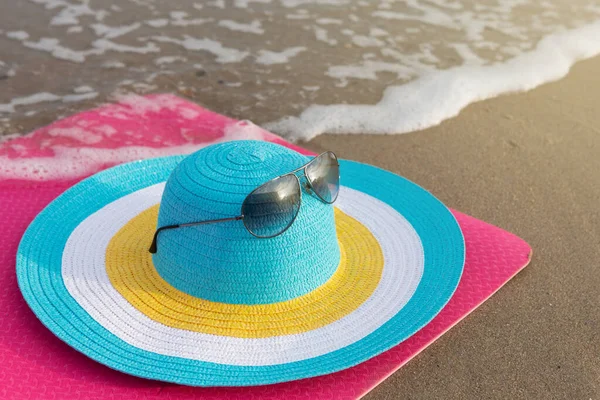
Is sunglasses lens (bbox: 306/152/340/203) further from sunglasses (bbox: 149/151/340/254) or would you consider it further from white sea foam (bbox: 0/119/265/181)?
white sea foam (bbox: 0/119/265/181)

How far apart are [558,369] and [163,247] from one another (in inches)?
53.1

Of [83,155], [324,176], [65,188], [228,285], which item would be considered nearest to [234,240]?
[228,285]

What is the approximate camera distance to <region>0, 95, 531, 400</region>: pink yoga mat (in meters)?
1.81

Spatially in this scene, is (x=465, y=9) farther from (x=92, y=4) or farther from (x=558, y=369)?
(x=558, y=369)

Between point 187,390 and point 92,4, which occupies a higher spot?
point 187,390

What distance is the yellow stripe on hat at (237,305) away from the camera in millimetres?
1976

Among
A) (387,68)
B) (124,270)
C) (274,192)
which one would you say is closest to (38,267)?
(124,270)

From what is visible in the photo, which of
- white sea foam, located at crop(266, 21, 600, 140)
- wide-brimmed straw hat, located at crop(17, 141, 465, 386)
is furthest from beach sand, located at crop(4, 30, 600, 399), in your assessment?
wide-brimmed straw hat, located at crop(17, 141, 465, 386)

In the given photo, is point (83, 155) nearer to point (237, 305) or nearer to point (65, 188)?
point (65, 188)

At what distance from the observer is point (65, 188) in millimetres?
2828

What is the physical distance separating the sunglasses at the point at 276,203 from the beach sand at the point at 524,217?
1.94 feet

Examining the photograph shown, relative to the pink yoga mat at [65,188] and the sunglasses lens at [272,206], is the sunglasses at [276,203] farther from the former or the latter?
the pink yoga mat at [65,188]

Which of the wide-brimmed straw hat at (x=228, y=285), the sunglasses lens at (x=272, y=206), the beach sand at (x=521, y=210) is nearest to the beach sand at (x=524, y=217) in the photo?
the beach sand at (x=521, y=210)

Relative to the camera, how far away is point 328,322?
78.7 inches
